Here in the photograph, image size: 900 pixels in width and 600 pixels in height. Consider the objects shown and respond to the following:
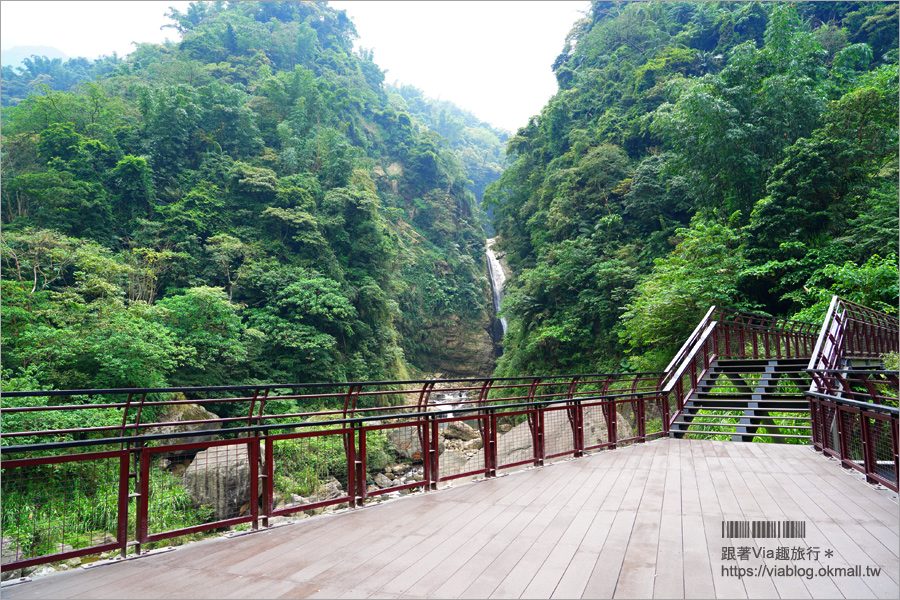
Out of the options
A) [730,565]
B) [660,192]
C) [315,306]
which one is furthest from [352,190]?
[730,565]

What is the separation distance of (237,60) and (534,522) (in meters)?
43.2

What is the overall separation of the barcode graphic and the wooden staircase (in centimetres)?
492

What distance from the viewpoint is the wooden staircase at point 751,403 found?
27.1ft

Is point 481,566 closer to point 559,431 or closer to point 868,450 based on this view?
point 559,431

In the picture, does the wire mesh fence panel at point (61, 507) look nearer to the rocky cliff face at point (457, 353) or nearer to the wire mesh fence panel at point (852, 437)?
the wire mesh fence panel at point (852, 437)

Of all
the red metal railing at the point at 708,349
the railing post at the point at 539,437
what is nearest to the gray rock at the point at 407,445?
the railing post at the point at 539,437

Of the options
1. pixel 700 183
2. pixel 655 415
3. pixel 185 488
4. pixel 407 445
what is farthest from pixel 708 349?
pixel 700 183

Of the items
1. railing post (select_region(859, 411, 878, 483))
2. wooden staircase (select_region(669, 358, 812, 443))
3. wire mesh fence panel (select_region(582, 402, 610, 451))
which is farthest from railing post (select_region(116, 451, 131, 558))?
wooden staircase (select_region(669, 358, 812, 443))

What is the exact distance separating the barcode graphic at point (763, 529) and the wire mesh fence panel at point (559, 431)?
3048 millimetres

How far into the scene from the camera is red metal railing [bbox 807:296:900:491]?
15.3 feet

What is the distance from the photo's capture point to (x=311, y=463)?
5.53 metres

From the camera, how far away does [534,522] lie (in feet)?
12.6

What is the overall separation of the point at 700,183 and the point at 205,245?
819 inches

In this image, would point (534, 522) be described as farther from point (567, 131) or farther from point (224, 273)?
point (567, 131)
